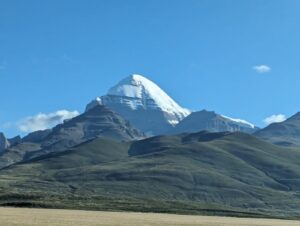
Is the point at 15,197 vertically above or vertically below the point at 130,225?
above

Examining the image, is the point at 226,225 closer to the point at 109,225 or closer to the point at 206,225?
the point at 206,225

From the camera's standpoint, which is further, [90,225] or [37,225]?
[90,225]

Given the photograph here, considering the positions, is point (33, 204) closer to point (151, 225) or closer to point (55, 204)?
point (55, 204)

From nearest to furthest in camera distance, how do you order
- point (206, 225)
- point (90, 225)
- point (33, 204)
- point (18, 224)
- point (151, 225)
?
Result: point (18, 224) → point (90, 225) → point (151, 225) → point (206, 225) → point (33, 204)

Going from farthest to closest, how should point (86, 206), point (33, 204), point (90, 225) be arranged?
point (86, 206) < point (33, 204) < point (90, 225)

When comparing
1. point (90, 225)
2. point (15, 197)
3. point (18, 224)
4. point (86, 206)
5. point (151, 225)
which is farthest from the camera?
point (15, 197)

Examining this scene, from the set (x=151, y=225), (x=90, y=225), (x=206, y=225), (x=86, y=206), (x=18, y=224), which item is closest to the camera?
(x=18, y=224)

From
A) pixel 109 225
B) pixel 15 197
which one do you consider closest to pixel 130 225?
pixel 109 225

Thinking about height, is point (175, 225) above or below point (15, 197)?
below

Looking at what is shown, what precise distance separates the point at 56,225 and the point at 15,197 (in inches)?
4442

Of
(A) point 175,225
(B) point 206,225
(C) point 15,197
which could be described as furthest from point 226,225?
(C) point 15,197

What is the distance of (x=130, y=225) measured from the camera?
68.2m

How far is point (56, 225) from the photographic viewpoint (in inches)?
2448

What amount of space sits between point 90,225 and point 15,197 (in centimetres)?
11025
